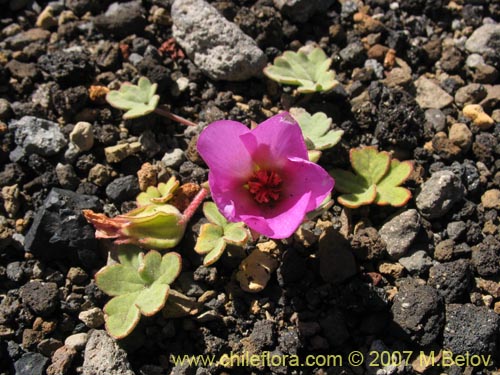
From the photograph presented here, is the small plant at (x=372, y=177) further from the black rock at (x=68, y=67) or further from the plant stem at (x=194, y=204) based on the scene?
the black rock at (x=68, y=67)

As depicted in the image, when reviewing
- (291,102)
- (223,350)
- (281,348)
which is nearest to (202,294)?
(223,350)

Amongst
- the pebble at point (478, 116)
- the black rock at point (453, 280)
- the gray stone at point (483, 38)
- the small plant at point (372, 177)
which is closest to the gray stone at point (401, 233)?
the small plant at point (372, 177)

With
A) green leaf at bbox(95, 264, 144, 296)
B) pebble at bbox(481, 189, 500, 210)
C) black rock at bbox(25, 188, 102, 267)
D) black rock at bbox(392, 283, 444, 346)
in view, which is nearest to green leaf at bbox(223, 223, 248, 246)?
green leaf at bbox(95, 264, 144, 296)

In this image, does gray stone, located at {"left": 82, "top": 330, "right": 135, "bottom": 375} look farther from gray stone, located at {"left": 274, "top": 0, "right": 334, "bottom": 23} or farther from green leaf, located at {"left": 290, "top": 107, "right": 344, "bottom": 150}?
gray stone, located at {"left": 274, "top": 0, "right": 334, "bottom": 23}

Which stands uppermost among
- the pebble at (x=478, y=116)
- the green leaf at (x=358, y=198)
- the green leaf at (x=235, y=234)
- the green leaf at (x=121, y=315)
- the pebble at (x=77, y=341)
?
the pebble at (x=478, y=116)

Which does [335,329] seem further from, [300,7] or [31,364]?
[300,7]

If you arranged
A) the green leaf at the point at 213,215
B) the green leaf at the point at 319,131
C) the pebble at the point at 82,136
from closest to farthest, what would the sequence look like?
1. the green leaf at the point at 213,215
2. the green leaf at the point at 319,131
3. the pebble at the point at 82,136
